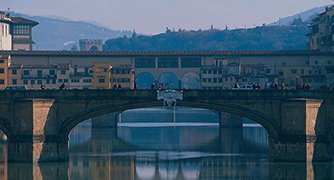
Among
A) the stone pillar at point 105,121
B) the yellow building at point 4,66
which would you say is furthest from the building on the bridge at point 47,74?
the stone pillar at point 105,121

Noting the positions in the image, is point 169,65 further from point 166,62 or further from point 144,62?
point 144,62

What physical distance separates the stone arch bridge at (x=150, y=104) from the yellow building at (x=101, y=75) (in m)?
64.4

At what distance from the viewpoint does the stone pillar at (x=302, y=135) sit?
68.4 m

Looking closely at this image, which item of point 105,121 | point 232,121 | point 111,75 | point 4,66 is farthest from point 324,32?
point 4,66

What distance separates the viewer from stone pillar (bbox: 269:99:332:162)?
68375mm

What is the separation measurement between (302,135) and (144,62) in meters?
72.3

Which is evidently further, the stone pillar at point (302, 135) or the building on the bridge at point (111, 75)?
the building on the bridge at point (111, 75)

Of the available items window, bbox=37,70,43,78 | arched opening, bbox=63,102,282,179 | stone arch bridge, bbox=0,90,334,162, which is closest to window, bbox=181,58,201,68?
arched opening, bbox=63,102,282,179

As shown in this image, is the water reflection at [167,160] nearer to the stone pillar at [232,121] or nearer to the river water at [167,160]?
the river water at [167,160]

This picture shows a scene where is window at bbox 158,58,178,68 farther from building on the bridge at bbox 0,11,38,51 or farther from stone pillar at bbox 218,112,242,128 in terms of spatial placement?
building on the bridge at bbox 0,11,38,51

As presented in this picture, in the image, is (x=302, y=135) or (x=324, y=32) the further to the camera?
(x=324, y=32)

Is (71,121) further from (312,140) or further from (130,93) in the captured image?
(312,140)

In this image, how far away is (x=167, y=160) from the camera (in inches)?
2972

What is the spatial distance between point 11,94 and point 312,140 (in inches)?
1432
